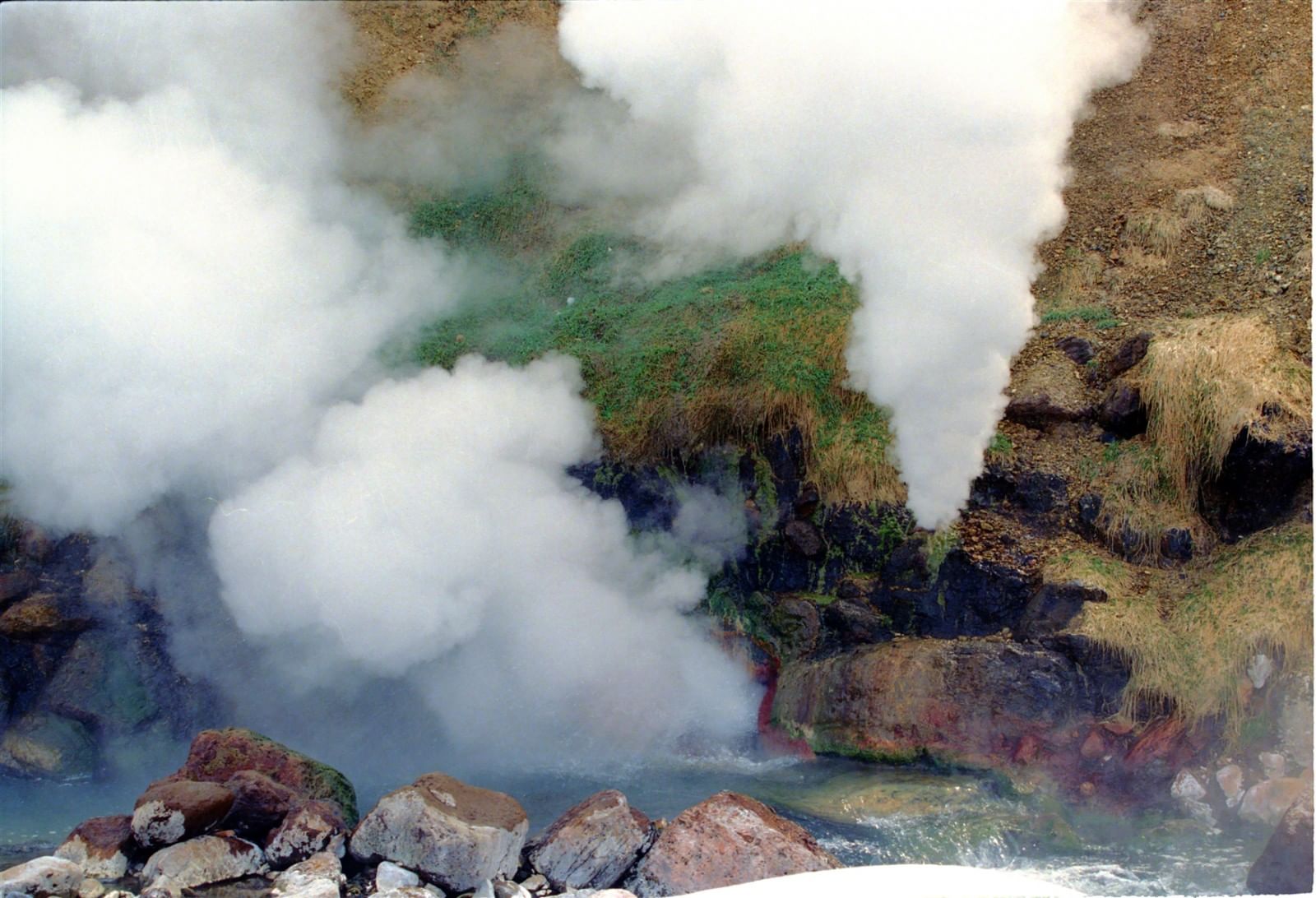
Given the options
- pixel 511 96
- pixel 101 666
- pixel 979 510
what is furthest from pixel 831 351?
pixel 101 666

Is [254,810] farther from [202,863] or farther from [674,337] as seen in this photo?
[674,337]

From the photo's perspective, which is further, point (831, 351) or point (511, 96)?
point (511, 96)

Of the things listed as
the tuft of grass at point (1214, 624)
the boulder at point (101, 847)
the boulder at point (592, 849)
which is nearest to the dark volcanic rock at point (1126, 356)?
the tuft of grass at point (1214, 624)

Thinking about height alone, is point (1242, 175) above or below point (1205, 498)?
above

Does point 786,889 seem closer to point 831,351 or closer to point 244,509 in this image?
point 831,351

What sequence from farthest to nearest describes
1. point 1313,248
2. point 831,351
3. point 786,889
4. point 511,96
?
point 511,96 → point 831,351 → point 1313,248 → point 786,889

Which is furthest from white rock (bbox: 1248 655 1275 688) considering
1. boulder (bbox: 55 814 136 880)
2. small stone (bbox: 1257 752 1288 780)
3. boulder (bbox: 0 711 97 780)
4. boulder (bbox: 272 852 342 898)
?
boulder (bbox: 0 711 97 780)

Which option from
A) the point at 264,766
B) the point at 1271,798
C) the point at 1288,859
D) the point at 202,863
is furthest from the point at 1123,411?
the point at 202,863
